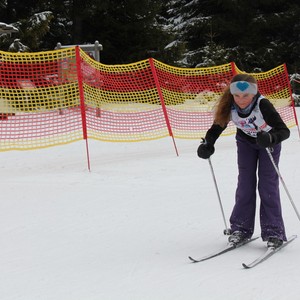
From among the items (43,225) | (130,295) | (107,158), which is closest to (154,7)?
(107,158)

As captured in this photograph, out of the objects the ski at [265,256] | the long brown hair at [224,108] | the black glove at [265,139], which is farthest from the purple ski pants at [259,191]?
the black glove at [265,139]

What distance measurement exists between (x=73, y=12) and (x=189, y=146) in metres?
15.4

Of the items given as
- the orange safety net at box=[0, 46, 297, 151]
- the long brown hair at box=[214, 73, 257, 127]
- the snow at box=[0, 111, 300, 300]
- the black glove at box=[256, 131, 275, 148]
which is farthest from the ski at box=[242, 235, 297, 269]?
the orange safety net at box=[0, 46, 297, 151]

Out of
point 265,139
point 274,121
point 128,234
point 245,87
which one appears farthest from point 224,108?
point 128,234

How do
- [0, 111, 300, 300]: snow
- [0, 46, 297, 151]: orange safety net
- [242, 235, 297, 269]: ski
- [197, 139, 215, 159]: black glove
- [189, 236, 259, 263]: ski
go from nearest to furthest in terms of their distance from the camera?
[0, 111, 300, 300]: snow
[242, 235, 297, 269]: ski
[189, 236, 259, 263]: ski
[197, 139, 215, 159]: black glove
[0, 46, 297, 151]: orange safety net

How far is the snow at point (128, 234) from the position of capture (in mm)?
3750

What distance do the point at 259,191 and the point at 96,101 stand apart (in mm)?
6388

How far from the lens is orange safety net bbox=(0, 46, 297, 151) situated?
384 inches

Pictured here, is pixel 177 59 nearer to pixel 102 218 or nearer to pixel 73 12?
pixel 73 12

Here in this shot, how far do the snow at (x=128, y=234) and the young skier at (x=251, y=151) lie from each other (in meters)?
0.20

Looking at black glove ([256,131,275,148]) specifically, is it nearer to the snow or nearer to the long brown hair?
the long brown hair

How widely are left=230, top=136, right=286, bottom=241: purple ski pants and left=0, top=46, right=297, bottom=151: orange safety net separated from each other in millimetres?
4682

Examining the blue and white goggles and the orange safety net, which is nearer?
the blue and white goggles

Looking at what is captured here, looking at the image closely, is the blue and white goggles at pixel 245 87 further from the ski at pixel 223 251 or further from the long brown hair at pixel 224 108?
the ski at pixel 223 251
